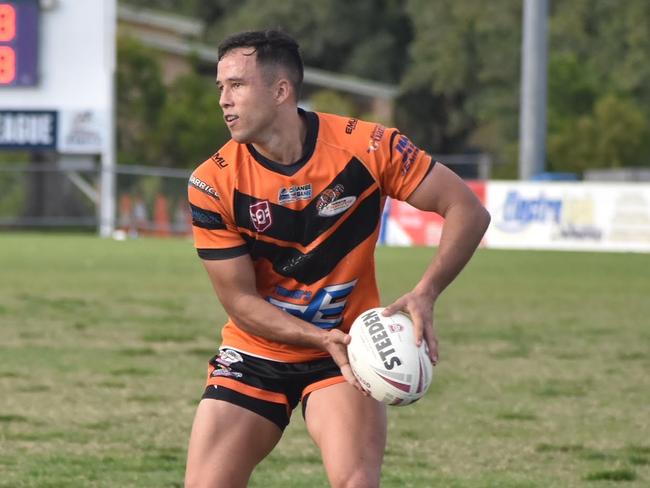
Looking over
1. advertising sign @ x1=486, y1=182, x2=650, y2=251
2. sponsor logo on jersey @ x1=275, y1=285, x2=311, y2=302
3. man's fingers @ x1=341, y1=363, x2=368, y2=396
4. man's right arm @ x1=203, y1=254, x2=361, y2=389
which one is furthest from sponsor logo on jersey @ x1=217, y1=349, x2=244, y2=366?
advertising sign @ x1=486, y1=182, x2=650, y2=251

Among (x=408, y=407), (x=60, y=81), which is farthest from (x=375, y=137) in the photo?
(x=60, y=81)

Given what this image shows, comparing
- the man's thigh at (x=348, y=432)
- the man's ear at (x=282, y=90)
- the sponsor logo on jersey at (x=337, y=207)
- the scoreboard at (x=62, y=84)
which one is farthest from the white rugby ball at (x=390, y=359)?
the scoreboard at (x=62, y=84)

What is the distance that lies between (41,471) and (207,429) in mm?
2865

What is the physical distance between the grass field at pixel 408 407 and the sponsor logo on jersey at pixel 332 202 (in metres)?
2.72

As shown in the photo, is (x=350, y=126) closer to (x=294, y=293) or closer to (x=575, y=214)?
(x=294, y=293)

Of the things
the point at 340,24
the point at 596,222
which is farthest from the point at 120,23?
the point at 596,222

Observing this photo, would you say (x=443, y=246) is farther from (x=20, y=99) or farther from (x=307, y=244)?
(x=20, y=99)

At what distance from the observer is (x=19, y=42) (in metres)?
37.3

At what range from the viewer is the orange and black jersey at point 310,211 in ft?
18.8

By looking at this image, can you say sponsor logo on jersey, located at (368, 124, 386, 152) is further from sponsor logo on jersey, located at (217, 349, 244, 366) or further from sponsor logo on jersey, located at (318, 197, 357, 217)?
sponsor logo on jersey, located at (217, 349, 244, 366)

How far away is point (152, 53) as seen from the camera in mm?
52688

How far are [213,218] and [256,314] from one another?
0.39 metres

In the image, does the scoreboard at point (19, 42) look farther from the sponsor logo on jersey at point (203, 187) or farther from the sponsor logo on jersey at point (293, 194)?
the sponsor logo on jersey at point (293, 194)

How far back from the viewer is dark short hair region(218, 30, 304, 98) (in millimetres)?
5625
